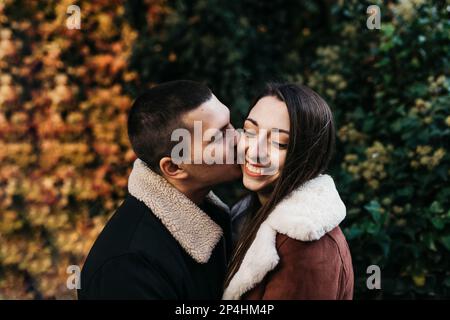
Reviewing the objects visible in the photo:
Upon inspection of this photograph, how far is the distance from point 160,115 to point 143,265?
61 cm

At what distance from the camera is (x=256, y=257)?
5.42 feet

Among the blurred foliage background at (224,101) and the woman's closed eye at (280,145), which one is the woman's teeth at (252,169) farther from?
the blurred foliage background at (224,101)

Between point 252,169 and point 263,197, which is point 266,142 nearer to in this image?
point 252,169

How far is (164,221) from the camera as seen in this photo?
1876 mm

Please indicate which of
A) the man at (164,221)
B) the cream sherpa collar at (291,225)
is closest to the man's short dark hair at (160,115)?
the man at (164,221)

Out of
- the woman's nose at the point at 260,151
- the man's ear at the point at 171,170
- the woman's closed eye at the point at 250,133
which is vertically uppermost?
the woman's closed eye at the point at 250,133

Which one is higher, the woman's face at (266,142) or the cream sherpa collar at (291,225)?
the woman's face at (266,142)

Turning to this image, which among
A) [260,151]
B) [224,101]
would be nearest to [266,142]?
[260,151]

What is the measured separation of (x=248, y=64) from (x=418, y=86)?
5.19ft

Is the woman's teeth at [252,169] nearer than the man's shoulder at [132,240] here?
No

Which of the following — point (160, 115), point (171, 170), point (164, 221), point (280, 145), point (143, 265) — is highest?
point (160, 115)

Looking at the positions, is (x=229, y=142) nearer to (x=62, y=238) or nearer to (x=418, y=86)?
(x=418, y=86)

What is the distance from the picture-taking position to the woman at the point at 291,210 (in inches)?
63.6

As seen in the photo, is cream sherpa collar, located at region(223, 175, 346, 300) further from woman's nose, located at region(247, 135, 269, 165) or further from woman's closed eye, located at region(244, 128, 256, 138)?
woman's closed eye, located at region(244, 128, 256, 138)
